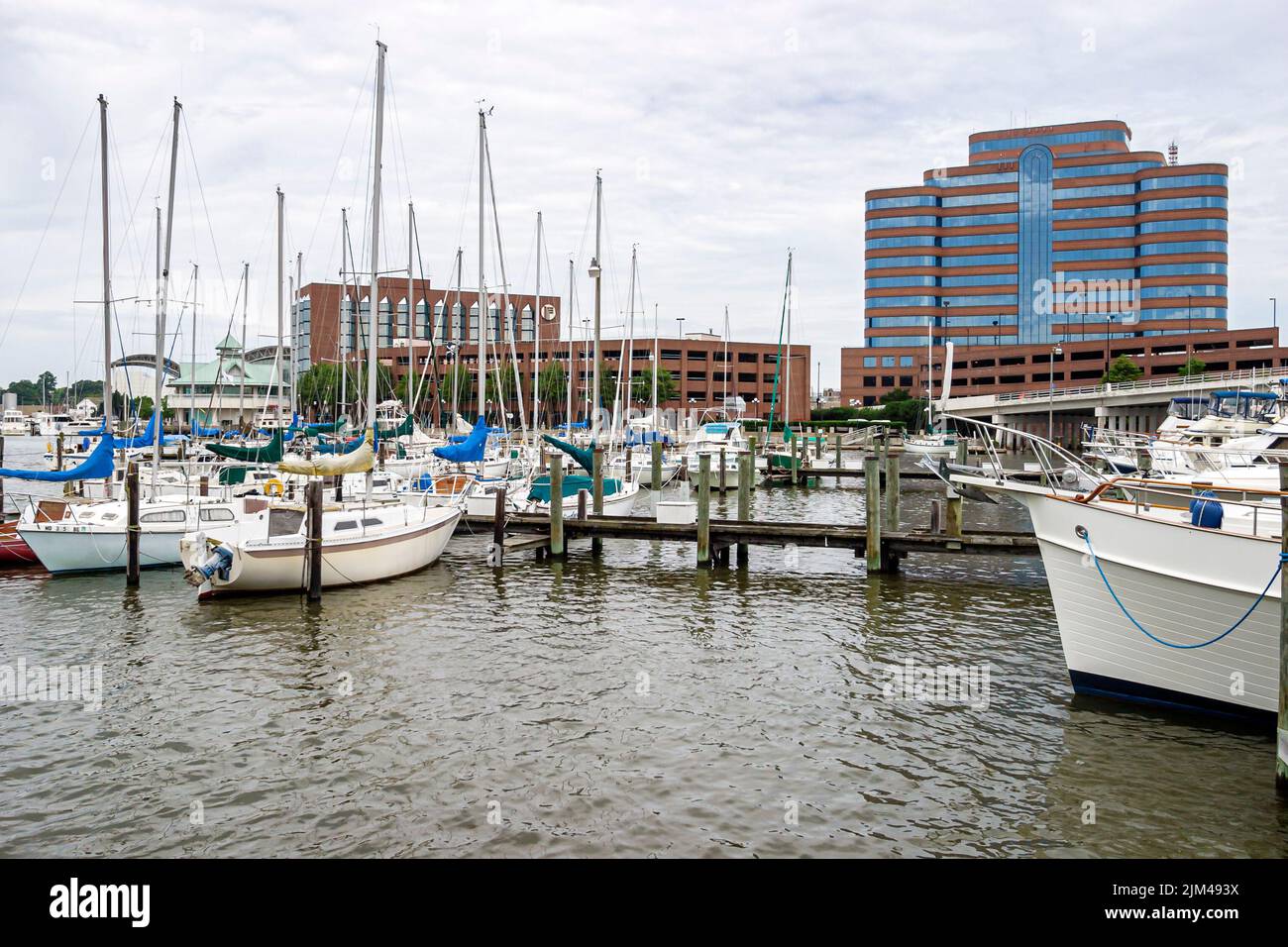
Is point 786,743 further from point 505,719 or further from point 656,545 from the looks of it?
point 656,545

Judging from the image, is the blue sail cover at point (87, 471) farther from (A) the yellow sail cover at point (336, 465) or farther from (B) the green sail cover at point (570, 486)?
(B) the green sail cover at point (570, 486)

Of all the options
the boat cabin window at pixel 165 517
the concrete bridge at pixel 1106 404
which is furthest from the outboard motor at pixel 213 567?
the concrete bridge at pixel 1106 404

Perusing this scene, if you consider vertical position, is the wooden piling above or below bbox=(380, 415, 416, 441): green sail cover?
below

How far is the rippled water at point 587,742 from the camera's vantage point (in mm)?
10367

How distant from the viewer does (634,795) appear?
37.1 feet

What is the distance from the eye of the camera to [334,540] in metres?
23.2

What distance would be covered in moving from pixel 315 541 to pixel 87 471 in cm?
932

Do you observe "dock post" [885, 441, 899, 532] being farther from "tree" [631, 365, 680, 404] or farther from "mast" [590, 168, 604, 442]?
"tree" [631, 365, 680, 404]

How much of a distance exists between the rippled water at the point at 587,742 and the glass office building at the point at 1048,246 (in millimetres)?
120244

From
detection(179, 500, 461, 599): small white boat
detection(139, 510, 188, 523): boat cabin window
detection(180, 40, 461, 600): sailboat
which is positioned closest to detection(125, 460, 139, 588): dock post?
detection(139, 510, 188, 523): boat cabin window
